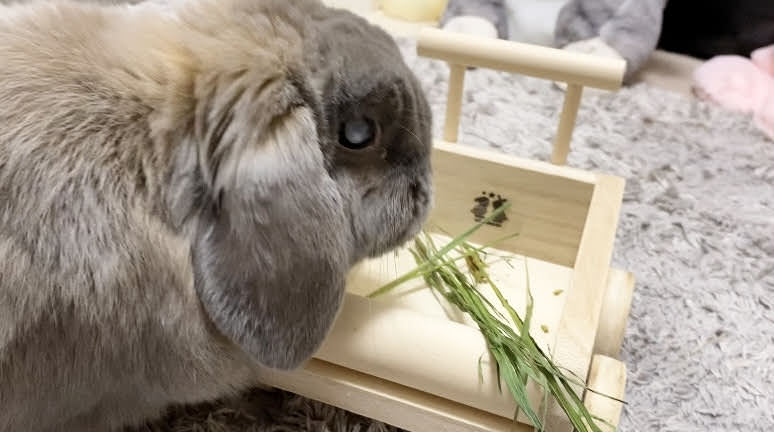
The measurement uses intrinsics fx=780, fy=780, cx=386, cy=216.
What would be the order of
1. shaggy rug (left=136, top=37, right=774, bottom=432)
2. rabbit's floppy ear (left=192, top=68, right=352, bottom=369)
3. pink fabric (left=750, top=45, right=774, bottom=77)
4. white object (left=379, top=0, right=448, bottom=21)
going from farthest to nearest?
white object (left=379, top=0, right=448, bottom=21) → pink fabric (left=750, top=45, right=774, bottom=77) → shaggy rug (left=136, top=37, right=774, bottom=432) → rabbit's floppy ear (left=192, top=68, right=352, bottom=369)

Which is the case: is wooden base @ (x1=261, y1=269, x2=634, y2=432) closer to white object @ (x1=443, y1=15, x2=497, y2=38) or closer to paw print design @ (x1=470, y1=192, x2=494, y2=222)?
paw print design @ (x1=470, y1=192, x2=494, y2=222)

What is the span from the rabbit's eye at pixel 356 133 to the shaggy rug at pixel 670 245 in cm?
48

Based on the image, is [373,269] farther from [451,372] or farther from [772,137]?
[772,137]

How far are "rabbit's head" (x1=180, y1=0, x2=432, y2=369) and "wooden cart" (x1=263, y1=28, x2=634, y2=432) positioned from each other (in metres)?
0.13

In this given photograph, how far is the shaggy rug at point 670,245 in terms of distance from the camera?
130 cm

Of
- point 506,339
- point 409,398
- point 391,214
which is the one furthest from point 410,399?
point 391,214

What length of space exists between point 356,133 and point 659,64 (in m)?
1.70

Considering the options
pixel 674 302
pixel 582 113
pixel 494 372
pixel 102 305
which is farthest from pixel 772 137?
pixel 102 305

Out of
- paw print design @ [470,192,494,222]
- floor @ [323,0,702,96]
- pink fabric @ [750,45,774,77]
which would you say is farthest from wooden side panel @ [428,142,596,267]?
pink fabric @ [750,45,774,77]

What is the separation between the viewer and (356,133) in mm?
928

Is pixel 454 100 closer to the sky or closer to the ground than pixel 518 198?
closer to the sky

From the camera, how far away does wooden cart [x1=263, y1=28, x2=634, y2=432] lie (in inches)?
39.6

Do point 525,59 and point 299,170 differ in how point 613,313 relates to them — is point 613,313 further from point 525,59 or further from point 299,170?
point 299,170

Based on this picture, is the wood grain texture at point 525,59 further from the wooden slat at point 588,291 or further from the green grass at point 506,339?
the green grass at point 506,339
